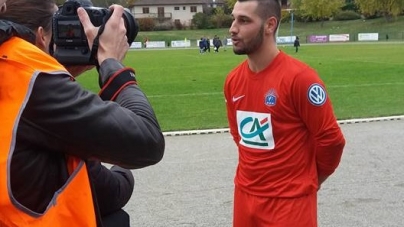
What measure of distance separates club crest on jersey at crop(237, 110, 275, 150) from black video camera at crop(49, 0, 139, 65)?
1789 mm

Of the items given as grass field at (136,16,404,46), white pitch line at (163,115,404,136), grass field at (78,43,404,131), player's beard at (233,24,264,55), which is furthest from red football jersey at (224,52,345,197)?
grass field at (136,16,404,46)

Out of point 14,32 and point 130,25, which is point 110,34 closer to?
point 130,25

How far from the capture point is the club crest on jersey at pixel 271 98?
11.4 ft

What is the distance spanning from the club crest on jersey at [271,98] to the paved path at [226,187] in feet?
7.83

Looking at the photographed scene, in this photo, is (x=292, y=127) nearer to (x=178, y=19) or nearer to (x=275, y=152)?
(x=275, y=152)

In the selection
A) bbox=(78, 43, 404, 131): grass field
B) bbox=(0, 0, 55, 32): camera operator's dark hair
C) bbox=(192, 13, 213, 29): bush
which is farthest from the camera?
bbox=(192, 13, 213, 29): bush

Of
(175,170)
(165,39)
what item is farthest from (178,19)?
(175,170)

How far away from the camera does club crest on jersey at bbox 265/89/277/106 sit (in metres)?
3.48

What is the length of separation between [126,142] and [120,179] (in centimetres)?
53

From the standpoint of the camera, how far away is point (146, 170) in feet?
25.3

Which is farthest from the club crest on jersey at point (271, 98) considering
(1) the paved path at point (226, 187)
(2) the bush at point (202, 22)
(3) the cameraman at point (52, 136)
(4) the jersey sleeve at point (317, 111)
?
(2) the bush at point (202, 22)

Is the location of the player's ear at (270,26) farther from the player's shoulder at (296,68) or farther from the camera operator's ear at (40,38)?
the camera operator's ear at (40,38)

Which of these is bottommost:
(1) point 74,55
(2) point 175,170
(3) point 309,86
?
(2) point 175,170

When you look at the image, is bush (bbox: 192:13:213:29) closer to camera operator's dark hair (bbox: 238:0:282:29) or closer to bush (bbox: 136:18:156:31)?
bush (bbox: 136:18:156:31)
